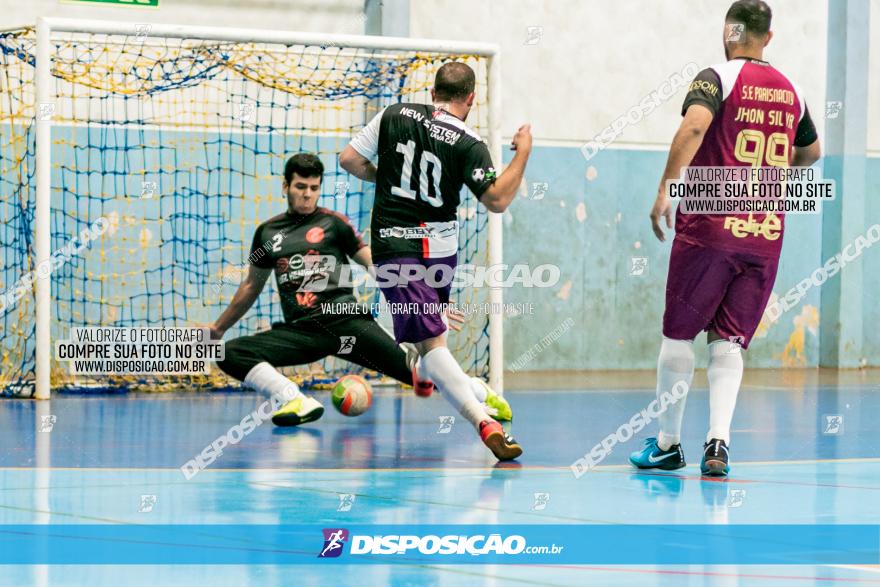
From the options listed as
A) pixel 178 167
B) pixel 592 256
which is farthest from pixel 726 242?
pixel 592 256

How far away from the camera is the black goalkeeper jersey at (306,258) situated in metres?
8.20

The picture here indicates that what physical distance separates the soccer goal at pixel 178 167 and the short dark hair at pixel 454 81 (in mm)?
3937

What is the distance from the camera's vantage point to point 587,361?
1300 centimetres

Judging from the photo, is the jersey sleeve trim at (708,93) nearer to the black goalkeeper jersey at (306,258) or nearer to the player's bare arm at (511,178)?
the player's bare arm at (511,178)

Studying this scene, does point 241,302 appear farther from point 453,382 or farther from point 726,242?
point 726,242

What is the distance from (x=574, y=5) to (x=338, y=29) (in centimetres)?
251

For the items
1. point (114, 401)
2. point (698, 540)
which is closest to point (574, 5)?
point (114, 401)

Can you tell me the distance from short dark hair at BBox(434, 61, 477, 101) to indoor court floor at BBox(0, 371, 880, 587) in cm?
176

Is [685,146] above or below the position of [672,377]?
above

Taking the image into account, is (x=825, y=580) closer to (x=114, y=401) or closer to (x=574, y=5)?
(x=114, y=401)

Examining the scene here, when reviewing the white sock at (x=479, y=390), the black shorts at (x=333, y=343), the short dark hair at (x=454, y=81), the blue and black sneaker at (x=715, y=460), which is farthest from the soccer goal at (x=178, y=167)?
the blue and black sneaker at (x=715, y=460)

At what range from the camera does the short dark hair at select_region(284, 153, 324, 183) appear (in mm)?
7922

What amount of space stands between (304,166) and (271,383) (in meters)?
1.42

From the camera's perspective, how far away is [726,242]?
17.9 feet
